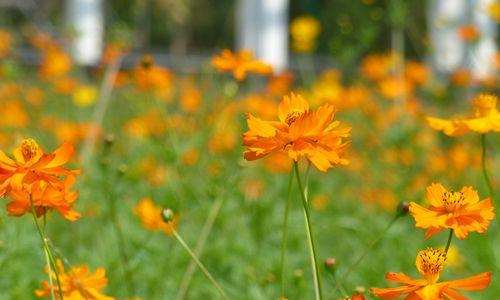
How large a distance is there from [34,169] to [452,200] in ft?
1.23

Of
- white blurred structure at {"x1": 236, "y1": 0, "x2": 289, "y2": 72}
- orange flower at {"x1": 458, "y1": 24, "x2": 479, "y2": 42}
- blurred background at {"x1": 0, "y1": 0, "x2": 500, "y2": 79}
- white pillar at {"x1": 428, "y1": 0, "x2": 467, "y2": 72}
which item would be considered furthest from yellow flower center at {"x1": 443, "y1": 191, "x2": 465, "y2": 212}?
white blurred structure at {"x1": 236, "y1": 0, "x2": 289, "y2": 72}

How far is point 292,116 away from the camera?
765 mm

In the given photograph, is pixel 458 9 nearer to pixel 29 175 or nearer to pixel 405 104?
pixel 405 104

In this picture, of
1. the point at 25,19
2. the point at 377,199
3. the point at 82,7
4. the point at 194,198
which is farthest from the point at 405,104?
the point at 25,19

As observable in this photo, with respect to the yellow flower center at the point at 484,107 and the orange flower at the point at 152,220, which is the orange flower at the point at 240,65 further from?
the yellow flower center at the point at 484,107

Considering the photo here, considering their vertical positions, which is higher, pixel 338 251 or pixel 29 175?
pixel 29 175

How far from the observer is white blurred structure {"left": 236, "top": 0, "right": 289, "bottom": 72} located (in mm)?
6270

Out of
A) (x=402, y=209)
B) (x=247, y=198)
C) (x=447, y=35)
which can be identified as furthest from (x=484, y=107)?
(x=447, y=35)

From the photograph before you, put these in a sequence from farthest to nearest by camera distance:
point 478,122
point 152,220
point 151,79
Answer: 1. point 151,79
2. point 152,220
3. point 478,122

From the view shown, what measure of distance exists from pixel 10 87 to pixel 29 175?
3052 mm

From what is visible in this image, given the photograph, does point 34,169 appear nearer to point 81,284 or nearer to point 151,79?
point 81,284

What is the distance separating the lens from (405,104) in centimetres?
296

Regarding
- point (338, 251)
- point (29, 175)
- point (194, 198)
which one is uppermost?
point (29, 175)

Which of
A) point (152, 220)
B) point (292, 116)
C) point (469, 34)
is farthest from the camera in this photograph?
point (469, 34)
